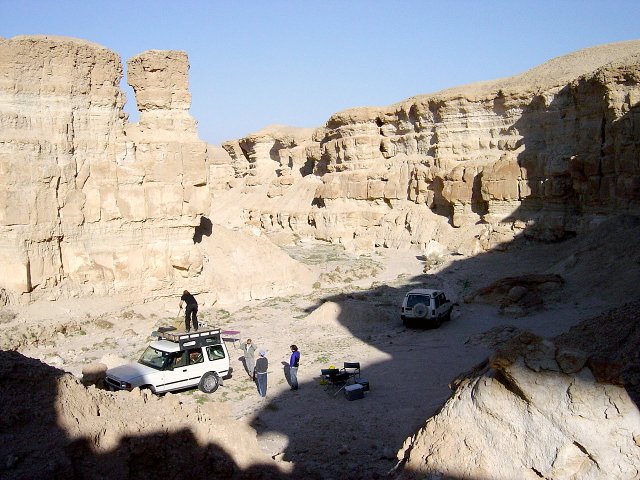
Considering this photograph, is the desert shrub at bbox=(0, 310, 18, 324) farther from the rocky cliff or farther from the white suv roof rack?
the white suv roof rack

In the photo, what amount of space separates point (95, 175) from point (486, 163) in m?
25.0

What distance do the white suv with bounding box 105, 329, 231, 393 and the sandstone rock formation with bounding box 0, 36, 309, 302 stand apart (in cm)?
768

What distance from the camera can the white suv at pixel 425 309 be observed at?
18.7 m

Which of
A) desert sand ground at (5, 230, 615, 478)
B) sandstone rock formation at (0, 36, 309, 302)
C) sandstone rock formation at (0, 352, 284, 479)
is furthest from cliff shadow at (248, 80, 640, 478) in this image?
sandstone rock formation at (0, 36, 309, 302)

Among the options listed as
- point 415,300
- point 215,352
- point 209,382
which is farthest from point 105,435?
point 415,300

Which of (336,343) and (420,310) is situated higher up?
(420,310)

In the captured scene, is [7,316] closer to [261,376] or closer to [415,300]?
[261,376]

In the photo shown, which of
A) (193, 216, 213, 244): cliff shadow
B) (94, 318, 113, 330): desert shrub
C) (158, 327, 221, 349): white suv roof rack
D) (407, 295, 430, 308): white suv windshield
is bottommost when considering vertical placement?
(94, 318, 113, 330): desert shrub

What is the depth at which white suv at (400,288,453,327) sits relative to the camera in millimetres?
18734

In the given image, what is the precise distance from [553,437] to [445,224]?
31.8m

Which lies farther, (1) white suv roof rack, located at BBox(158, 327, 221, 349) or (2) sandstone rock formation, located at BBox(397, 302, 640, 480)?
(1) white suv roof rack, located at BBox(158, 327, 221, 349)

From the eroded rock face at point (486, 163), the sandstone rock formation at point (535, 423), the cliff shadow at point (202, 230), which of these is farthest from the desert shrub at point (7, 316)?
the eroded rock face at point (486, 163)

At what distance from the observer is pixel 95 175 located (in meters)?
20.0

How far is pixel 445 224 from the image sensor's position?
37219 mm
